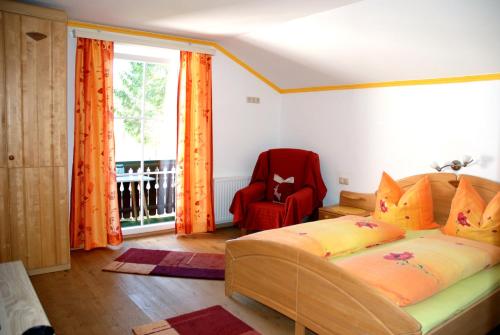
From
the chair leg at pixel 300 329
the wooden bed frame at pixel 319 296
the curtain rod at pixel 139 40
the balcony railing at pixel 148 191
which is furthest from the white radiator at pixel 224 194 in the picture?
the chair leg at pixel 300 329

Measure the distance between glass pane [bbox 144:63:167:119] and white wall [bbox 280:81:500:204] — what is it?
5.48 ft

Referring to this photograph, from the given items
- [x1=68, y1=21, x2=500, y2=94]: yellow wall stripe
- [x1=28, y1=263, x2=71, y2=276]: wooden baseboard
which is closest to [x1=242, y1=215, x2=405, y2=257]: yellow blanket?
[x1=68, y1=21, x2=500, y2=94]: yellow wall stripe

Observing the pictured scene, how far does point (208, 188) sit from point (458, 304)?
3229 millimetres

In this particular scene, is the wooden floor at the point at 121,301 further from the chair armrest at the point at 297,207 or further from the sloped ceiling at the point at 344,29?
the sloped ceiling at the point at 344,29

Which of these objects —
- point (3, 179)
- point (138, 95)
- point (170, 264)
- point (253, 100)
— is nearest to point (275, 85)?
point (253, 100)

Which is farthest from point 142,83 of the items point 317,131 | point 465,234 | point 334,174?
point 465,234

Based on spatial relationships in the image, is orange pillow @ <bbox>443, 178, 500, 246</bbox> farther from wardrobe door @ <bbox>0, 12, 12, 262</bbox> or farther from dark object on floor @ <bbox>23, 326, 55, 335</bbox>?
wardrobe door @ <bbox>0, 12, 12, 262</bbox>

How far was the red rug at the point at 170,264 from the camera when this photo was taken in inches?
143

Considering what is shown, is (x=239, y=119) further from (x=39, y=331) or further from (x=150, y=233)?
(x=39, y=331)

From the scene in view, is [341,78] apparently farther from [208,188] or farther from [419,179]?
[208,188]

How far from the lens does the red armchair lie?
14.5 ft

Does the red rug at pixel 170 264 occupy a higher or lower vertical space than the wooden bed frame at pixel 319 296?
lower

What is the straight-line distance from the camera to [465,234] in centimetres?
315

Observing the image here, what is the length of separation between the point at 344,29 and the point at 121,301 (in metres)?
2.90
